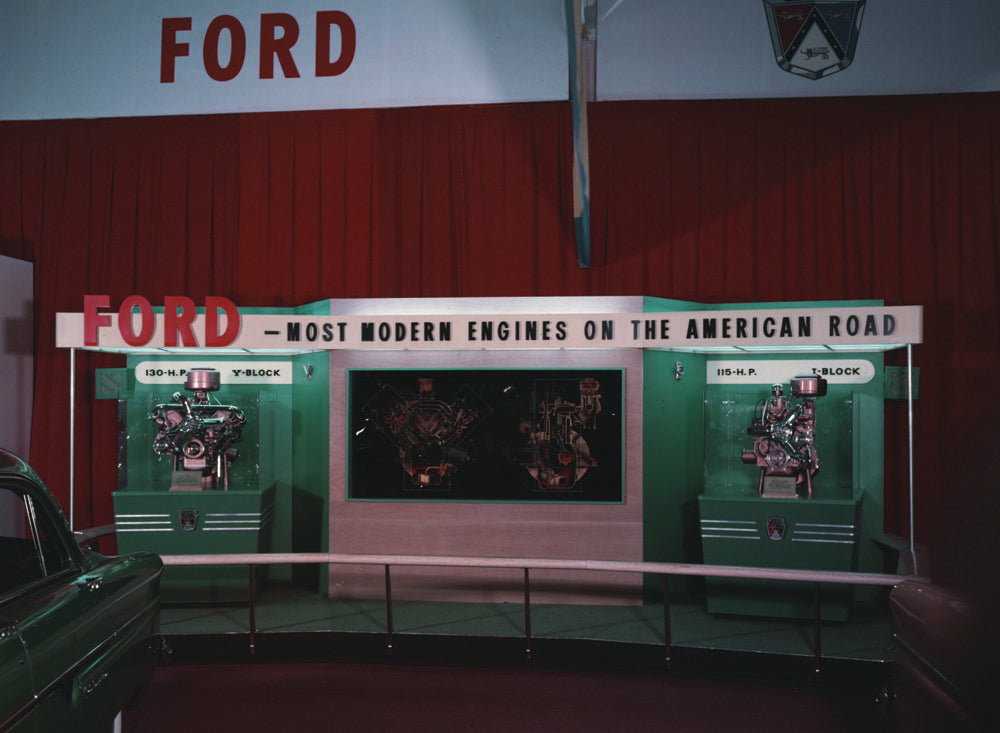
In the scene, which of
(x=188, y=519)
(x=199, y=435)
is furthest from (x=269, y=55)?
(x=188, y=519)

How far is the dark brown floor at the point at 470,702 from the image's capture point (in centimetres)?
450

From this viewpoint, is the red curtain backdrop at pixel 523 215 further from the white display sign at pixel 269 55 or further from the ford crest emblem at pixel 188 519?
the ford crest emblem at pixel 188 519

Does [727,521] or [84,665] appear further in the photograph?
[727,521]

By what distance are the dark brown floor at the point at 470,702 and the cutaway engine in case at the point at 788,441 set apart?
1.74 metres

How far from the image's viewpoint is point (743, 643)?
5.46 metres

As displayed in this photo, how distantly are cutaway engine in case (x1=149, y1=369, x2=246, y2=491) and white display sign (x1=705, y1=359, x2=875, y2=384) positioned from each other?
4311 mm

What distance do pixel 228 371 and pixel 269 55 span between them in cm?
391

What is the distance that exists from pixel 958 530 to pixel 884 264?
21.4 feet

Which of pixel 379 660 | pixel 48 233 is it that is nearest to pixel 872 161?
pixel 379 660

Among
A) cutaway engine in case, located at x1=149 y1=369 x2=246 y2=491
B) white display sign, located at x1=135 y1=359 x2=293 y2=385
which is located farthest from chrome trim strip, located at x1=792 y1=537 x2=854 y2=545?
cutaway engine in case, located at x1=149 y1=369 x2=246 y2=491

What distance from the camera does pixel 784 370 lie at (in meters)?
6.83

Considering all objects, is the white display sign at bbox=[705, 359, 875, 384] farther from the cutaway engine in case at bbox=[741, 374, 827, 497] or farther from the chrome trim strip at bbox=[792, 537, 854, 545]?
the chrome trim strip at bbox=[792, 537, 854, 545]

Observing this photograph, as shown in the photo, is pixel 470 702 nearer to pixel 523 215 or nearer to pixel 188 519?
pixel 188 519

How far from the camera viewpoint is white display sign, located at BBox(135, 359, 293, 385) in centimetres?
719
